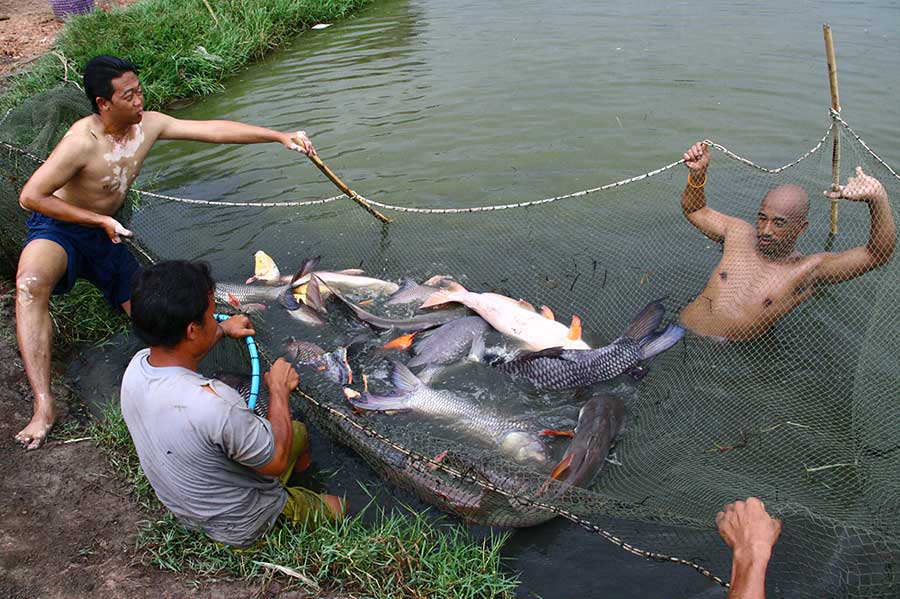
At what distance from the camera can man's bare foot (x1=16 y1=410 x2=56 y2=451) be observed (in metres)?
3.68

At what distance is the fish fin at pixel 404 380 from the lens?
163 inches

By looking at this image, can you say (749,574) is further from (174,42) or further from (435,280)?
(174,42)

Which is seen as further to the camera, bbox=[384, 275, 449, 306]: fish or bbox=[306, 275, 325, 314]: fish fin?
bbox=[384, 275, 449, 306]: fish

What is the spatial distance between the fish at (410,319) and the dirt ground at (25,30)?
28.0 ft

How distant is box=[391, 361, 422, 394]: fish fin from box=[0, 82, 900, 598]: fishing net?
0.19 meters

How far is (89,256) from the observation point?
4324mm

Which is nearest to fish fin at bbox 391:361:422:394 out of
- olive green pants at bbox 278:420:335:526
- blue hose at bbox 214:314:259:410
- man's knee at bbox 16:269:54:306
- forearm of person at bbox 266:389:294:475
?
olive green pants at bbox 278:420:335:526

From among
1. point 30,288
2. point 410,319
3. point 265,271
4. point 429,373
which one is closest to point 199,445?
point 429,373

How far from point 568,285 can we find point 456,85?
513 cm

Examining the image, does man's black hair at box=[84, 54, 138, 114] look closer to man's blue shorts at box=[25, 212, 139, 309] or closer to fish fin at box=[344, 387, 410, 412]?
man's blue shorts at box=[25, 212, 139, 309]

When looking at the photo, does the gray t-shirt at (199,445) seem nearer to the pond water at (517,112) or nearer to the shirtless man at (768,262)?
the pond water at (517,112)

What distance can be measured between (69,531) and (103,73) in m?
2.50

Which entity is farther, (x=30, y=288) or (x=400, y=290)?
(x=400, y=290)

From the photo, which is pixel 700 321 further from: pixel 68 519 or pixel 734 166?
pixel 68 519
